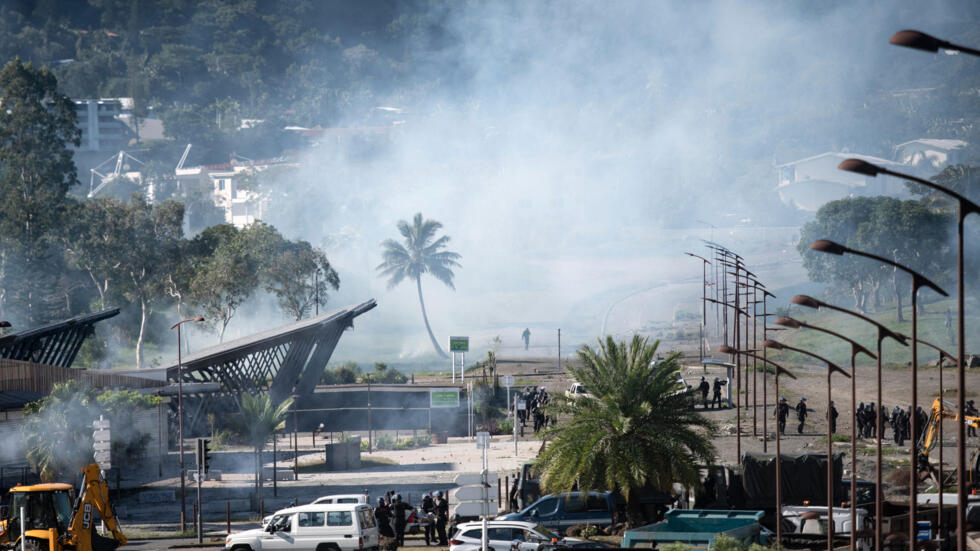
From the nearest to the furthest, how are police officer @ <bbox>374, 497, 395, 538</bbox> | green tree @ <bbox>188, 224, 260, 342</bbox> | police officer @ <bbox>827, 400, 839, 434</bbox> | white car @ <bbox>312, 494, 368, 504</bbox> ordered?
1. police officer @ <bbox>827, 400, 839, 434</bbox>
2. police officer @ <bbox>374, 497, 395, 538</bbox>
3. white car @ <bbox>312, 494, 368, 504</bbox>
4. green tree @ <bbox>188, 224, 260, 342</bbox>

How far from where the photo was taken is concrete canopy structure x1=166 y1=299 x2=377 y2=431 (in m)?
61.8

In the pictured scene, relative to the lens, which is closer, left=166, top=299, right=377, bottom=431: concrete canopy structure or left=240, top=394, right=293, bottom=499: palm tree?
left=240, top=394, right=293, bottom=499: palm tree

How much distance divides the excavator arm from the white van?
3060 millimetres

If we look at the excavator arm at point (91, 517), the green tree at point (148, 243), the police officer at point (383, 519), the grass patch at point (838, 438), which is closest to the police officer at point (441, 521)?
the police officer at point (383, 519)

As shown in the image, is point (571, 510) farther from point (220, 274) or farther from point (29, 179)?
point (29, 179)

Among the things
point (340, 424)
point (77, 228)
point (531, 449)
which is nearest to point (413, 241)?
point (77, 228)

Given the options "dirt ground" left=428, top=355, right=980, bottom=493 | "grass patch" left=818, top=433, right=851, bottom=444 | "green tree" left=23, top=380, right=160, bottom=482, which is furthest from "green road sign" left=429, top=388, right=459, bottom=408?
"green tree" left=23, top=380, right=160, bottom=482

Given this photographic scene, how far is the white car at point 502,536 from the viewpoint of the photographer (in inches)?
1060

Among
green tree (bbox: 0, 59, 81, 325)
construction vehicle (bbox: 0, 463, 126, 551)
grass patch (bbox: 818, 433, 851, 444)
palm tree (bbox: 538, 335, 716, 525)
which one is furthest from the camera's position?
green tree (bbox: 0, 59, 81, 325)

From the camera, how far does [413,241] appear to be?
139250 mm

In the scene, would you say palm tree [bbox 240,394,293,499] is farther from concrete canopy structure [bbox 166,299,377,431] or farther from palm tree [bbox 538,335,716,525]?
palm tree [bbox 538,335,716,525]

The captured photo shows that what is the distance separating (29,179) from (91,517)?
3381 inches

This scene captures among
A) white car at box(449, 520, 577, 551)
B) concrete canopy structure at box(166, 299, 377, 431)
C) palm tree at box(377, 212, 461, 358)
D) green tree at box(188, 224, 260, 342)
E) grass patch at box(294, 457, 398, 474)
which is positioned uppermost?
palm tree at box(377, 212, 461, 358)

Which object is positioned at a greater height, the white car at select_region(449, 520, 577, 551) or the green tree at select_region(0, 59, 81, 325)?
the green tree at select_region(0, 59, 81, 325)
